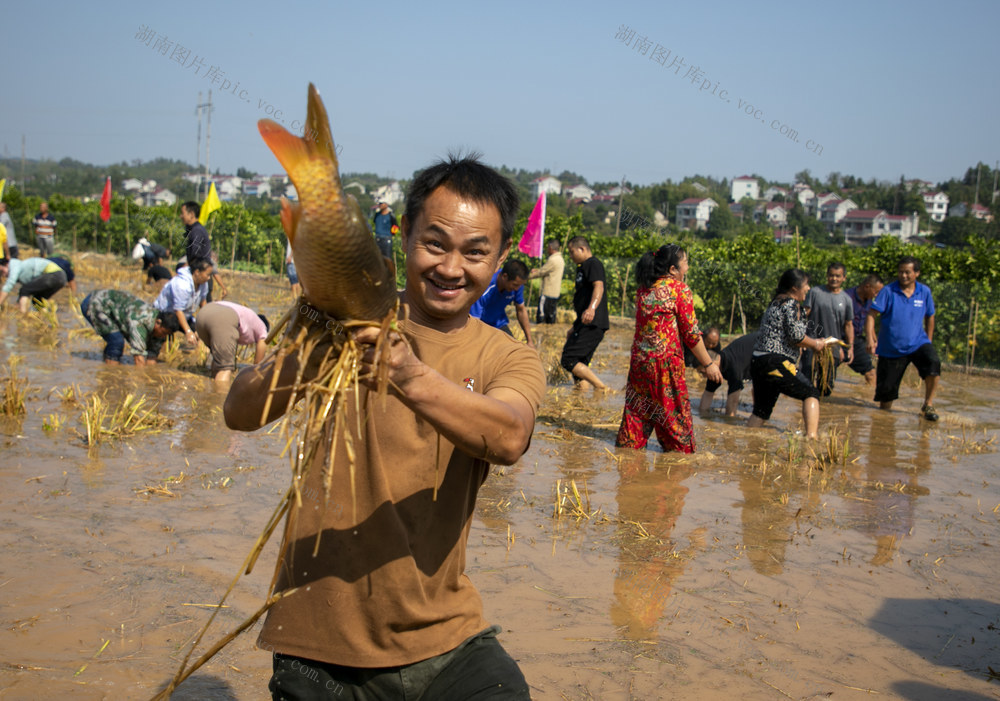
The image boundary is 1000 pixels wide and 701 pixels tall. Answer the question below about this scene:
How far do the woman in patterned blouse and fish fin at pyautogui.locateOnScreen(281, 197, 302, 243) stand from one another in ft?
23.7

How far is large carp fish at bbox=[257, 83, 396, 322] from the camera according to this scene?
4.85 ft

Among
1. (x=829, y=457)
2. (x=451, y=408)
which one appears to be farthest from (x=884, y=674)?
(x=829, y=457)

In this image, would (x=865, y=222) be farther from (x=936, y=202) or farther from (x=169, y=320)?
(x=169, y=320)

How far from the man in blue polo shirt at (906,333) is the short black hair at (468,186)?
9.25 m

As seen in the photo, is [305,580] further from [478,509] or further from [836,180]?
[836,180]

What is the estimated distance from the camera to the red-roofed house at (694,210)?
11781cm

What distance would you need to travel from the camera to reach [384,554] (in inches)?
77.3

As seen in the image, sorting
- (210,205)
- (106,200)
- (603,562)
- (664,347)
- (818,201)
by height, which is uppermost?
(818,201)

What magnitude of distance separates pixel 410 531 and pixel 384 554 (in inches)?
3.3

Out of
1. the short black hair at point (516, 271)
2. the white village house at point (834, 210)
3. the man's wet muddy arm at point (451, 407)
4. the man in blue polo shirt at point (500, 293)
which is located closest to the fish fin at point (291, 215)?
the man's wet muddy arm at point (451, 407)

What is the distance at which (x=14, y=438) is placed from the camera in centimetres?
652

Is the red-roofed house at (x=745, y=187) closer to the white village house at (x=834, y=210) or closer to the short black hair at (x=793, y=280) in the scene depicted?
the white village house at (x=834, y=210)

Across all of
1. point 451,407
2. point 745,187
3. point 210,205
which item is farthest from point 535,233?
point 745,187

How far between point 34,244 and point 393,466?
3656 centimetres
